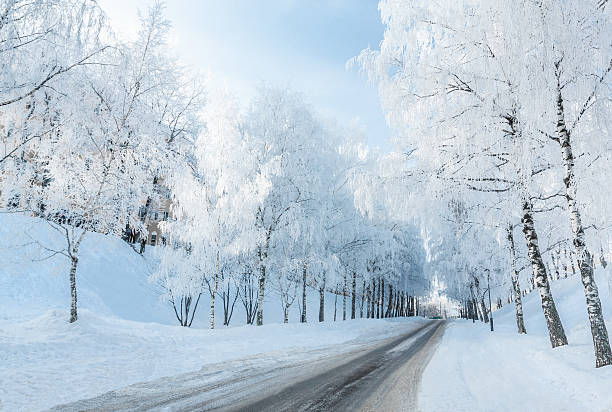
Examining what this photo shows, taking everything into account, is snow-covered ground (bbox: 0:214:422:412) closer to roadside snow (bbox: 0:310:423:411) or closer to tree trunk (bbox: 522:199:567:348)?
roadside snow (bbox: 0:310:423:411)

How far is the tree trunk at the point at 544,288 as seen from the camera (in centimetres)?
882

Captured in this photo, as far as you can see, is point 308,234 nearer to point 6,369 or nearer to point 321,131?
point 321,131

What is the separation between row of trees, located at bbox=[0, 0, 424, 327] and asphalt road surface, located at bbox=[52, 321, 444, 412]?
500 centimetres

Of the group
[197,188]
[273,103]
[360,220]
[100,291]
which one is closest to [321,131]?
[273,103]

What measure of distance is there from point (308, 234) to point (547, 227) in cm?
1023

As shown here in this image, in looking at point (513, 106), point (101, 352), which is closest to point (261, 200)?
point (101, 352)

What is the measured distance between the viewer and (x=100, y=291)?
1803 cm

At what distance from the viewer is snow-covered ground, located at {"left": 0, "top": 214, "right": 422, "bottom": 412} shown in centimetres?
598

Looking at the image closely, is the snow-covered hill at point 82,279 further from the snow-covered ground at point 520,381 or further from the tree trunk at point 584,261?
the tree trunk at point 584,261

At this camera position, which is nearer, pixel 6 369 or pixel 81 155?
pixel 6 369

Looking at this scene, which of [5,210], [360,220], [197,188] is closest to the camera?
[5,210]

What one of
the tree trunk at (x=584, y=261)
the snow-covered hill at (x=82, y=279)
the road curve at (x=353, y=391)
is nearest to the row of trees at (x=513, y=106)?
the tree trunk at (x=584, y=261)

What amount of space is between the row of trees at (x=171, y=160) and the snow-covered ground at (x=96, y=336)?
137 centimetres

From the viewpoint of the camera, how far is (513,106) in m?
7.01
